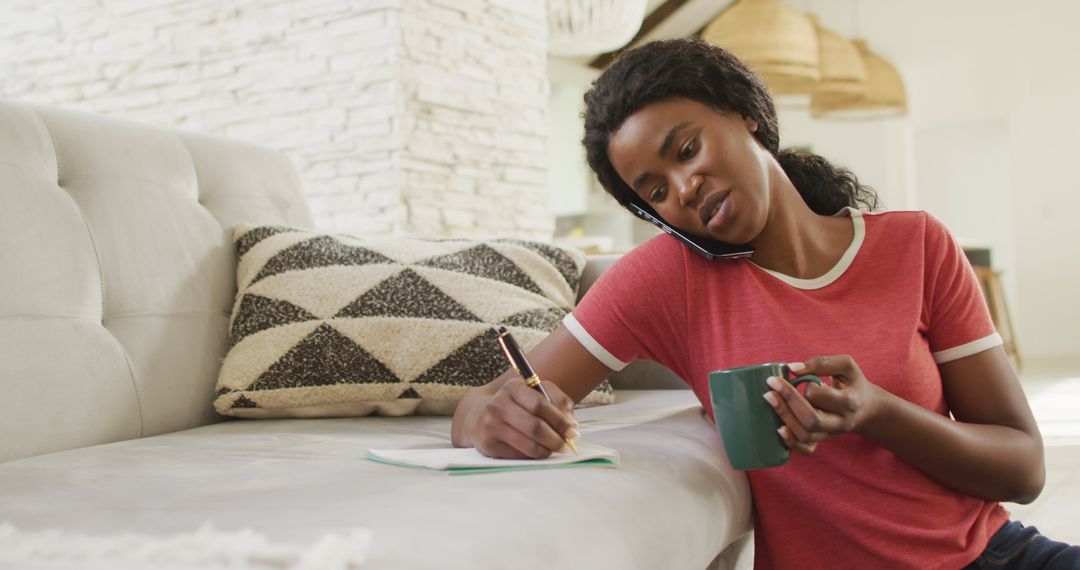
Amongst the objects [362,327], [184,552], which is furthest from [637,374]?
[184,552]

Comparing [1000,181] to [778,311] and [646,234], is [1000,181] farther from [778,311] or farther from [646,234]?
[778,311]

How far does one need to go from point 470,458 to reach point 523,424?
0.24ft

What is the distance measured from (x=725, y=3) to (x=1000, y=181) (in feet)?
8.93

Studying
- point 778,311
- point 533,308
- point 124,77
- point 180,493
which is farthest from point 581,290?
point 124,77

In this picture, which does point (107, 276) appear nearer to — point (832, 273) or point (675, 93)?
point (675, 93)

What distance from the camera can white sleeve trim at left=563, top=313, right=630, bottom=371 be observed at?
113 cm

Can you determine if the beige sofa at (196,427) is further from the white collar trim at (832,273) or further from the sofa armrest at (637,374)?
the white collar trim at (832,273)

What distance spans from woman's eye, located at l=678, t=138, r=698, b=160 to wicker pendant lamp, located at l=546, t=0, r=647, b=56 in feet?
9.39

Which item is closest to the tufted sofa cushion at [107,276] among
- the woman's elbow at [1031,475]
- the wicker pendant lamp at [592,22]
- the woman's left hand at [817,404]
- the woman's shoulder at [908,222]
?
the woman's left hand at [817,404]

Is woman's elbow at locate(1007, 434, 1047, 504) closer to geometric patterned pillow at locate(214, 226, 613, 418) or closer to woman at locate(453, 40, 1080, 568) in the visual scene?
woman at locate(453, 40, 1080, 568)

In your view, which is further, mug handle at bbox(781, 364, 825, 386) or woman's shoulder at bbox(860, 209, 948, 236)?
woman's shoulder at bbox(860, 209, 948, 236)

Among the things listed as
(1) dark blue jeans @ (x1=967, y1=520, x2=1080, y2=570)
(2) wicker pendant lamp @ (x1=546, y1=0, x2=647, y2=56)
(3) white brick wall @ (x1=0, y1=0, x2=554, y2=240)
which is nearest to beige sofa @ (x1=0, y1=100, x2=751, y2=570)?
(1) dark blue jeans @ (x1=967, y1=520, x2=1080, y2=570)

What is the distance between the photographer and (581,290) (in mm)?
1764

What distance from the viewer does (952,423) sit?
97 centimetres
